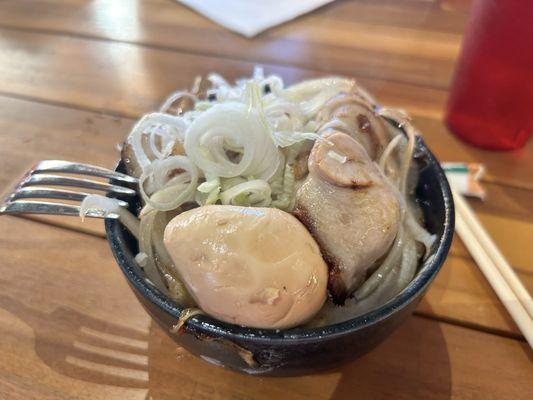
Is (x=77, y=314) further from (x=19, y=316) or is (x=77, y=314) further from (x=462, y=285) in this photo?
(x=462, y=285)

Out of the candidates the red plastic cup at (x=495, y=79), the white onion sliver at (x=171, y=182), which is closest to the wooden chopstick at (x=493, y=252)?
the red plastic cup at (x=495, y=79)

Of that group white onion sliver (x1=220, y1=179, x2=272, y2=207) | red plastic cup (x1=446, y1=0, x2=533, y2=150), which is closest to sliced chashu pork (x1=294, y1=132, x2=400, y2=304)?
white onion sliver (x1=220, y1=179, x2=272, y2=207)

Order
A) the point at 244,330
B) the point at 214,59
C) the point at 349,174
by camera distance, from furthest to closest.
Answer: the point at 214,59 < the point at 349,174 < the point at 244,330

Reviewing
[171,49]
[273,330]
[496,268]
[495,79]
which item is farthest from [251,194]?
[171,49]

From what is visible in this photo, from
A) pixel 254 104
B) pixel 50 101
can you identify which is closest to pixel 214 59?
pixel 50 101

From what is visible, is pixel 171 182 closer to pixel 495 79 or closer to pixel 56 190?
pixel 56 190

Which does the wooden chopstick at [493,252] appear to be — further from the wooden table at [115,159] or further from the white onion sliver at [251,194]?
the white onion sliver at [251,194]

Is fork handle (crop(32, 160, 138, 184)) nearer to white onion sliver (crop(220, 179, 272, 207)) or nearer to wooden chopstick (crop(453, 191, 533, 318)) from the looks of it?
white onion sliver (crop(220, 179, 272, 207))
